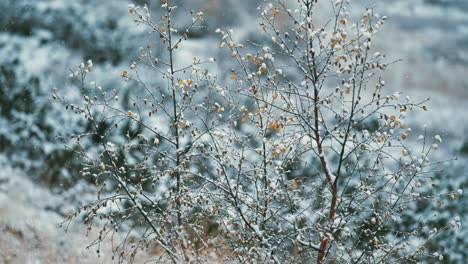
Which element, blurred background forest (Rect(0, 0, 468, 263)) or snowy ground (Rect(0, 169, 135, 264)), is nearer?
snowy ground (Rect(0, 169, 135, 264))

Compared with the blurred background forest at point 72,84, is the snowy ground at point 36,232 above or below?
below

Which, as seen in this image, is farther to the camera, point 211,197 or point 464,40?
point 464,40

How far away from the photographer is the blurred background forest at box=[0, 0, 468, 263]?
7.97 m

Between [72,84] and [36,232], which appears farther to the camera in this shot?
[72,84]

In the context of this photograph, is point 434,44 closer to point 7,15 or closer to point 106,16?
point 106,16

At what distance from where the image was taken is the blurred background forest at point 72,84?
7973mm

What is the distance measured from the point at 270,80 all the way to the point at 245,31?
200 inches

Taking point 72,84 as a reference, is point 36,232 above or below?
below

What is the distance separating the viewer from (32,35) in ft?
33.4

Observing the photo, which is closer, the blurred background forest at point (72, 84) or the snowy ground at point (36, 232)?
the snowy ground at point (36, 232)

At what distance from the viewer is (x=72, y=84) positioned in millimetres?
9328

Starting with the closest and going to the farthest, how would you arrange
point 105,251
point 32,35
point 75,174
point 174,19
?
point 105,251, point 75,174, point 174,19, point 32,35

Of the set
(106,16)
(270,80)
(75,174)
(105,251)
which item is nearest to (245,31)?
(106,16)

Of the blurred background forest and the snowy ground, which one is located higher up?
the blurred background forest
